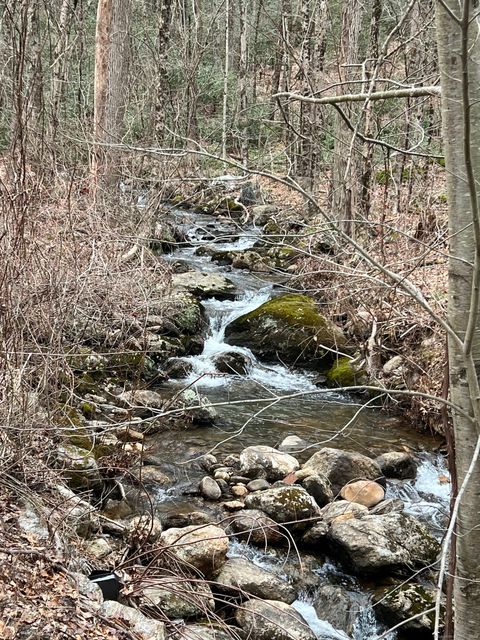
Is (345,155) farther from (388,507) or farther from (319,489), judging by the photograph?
(388,507)

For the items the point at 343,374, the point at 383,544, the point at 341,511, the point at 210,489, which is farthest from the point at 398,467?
the point at 343,374

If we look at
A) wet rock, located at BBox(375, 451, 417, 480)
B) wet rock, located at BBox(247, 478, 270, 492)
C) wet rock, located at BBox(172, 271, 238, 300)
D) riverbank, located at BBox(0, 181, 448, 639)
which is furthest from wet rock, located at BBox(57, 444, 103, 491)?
wet rock, located at BBox(172, 271, 238, 300)

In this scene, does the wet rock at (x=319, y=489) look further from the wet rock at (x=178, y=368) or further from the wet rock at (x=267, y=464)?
the wet rock at (x=178, y=368)

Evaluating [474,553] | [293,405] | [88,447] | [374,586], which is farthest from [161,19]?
[474,553]

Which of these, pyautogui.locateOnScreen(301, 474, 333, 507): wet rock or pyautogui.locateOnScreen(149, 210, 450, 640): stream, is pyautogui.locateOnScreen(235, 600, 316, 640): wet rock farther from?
pyautogui.locateOnScreen(301, 474, 333, 507): wet rock

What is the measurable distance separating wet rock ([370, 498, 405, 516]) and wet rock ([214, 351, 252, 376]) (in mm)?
3333

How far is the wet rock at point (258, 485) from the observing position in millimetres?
5391

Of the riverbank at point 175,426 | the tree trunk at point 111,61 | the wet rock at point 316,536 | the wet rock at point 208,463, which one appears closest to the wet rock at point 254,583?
the riverbank at point 175,426

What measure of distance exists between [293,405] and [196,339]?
187cm

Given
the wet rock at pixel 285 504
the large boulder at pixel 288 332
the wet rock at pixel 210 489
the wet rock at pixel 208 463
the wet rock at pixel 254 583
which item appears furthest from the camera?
the large boulder at pixel 288 332

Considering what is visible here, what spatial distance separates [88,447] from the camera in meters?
4.93

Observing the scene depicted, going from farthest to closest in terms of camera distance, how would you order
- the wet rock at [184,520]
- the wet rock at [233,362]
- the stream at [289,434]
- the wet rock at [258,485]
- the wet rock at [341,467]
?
the wet rock at [233,362] → the wet rock at [341,467] → the wet rock at [258,485] → the wet rock at [184,520] → the stream at [289,434]

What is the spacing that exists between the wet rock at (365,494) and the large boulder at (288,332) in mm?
2957

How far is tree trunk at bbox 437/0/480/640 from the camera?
1.99 metres
